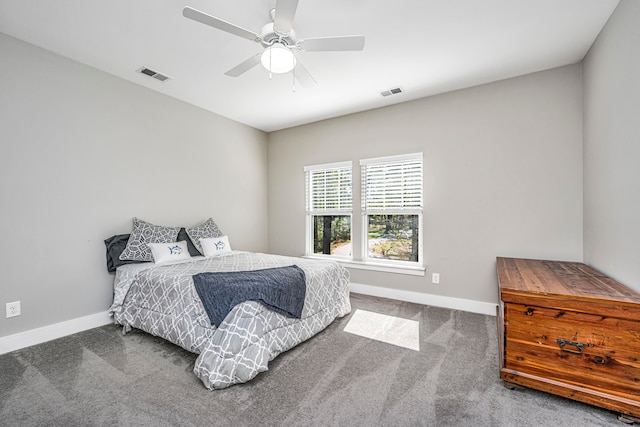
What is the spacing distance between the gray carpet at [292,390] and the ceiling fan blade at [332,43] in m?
2.32

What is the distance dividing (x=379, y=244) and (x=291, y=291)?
2018mm

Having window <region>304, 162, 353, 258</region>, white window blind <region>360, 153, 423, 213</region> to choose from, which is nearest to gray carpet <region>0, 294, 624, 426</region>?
white window blind <region>360, 153, 423, 213</region>

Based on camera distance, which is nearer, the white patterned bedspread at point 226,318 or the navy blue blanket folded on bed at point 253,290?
the white patterned bedspread at point 226,318

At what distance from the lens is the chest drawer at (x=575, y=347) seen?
1603mm

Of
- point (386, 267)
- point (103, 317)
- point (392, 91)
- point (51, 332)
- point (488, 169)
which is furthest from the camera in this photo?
point (386, 267)

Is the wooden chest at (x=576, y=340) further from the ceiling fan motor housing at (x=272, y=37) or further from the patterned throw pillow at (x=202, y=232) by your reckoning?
the patterned throw pillow at (x=202, y=232)

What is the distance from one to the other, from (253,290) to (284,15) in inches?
73.2

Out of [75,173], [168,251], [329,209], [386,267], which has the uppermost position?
[75,173]

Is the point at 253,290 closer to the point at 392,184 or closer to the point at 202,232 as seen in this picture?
the point at 202,232

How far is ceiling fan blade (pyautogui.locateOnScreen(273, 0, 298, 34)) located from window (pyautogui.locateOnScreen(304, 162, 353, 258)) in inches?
99.4

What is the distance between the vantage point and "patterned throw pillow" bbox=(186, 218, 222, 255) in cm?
360

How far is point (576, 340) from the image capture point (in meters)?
1.72

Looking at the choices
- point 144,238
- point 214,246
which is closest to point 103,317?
point 144,238

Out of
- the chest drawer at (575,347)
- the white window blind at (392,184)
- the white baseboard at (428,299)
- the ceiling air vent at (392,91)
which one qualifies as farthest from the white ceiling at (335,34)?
the white baseboard at (428,299)
